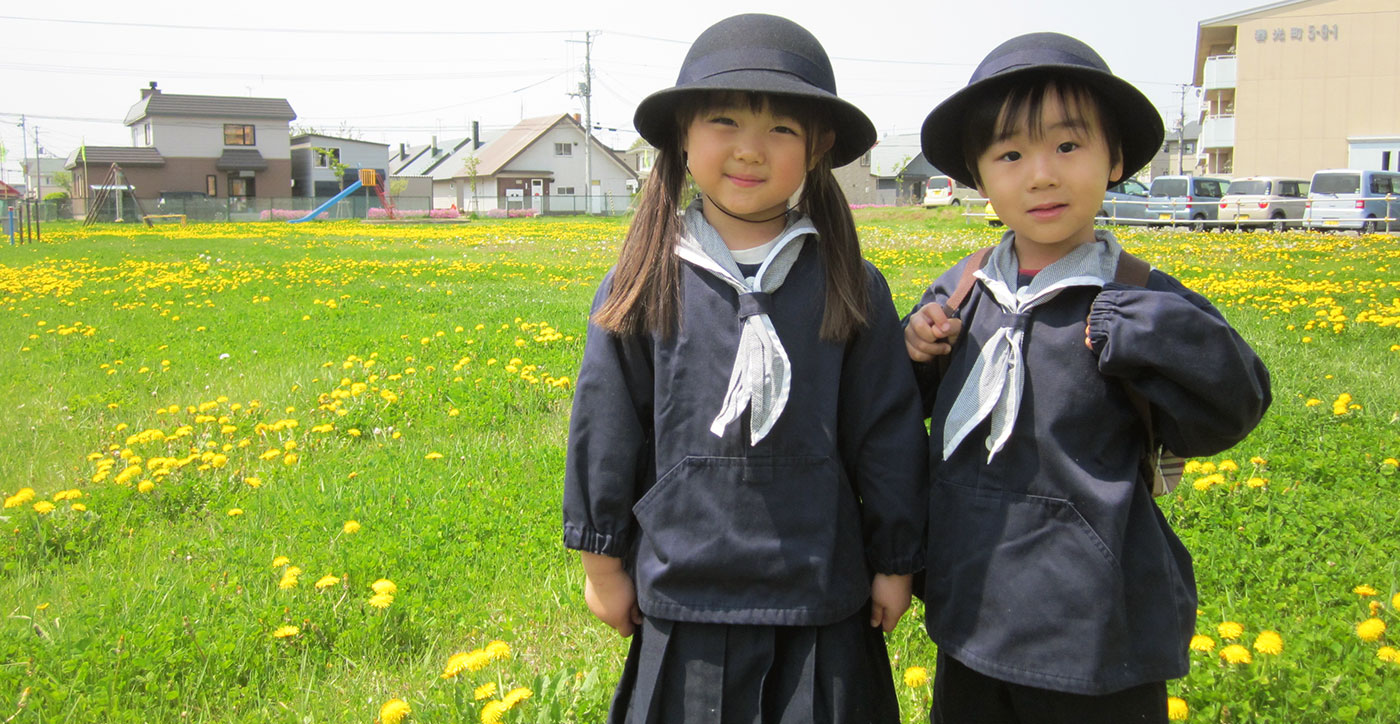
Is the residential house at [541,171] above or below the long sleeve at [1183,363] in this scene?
above

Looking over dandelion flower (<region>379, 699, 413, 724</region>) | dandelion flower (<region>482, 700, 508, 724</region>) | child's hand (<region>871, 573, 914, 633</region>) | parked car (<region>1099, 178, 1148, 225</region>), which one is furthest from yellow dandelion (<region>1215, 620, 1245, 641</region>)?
parked car (<region>1099, 178, 1148, 225</region>)

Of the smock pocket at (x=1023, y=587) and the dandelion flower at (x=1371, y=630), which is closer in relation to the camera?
the smock pocket at (x=1023, y=587)

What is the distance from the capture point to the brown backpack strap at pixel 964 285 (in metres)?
1.92

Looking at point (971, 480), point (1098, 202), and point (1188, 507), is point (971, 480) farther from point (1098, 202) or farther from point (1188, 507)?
point (1188, 507)

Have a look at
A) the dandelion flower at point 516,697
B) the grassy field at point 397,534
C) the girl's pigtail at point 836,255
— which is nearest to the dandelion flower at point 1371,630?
the grassy field at point 397,534

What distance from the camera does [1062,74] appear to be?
1.76 m

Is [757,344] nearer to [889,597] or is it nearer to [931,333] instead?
[931,333]

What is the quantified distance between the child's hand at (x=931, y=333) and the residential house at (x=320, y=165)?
202ft

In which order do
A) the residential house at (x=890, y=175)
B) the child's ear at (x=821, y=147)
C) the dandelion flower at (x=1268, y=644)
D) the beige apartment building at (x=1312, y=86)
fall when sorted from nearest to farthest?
the child's ear at (x=821, y=147) < the dandelion flower at (x=1268, y=644) < the beige apartment building at (x=1312, y=86) < the residential house at (x=890, y=175)

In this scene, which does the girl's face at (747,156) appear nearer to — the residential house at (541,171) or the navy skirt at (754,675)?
the navy skirt at (754,675)

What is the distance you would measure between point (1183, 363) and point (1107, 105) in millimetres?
531

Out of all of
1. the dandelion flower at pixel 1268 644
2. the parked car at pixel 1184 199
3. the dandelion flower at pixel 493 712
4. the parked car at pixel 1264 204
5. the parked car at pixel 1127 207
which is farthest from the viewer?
the parked car at pixel 1127 207

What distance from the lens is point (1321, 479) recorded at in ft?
12.1

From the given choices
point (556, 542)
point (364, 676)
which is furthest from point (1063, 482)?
point (556, 542)
